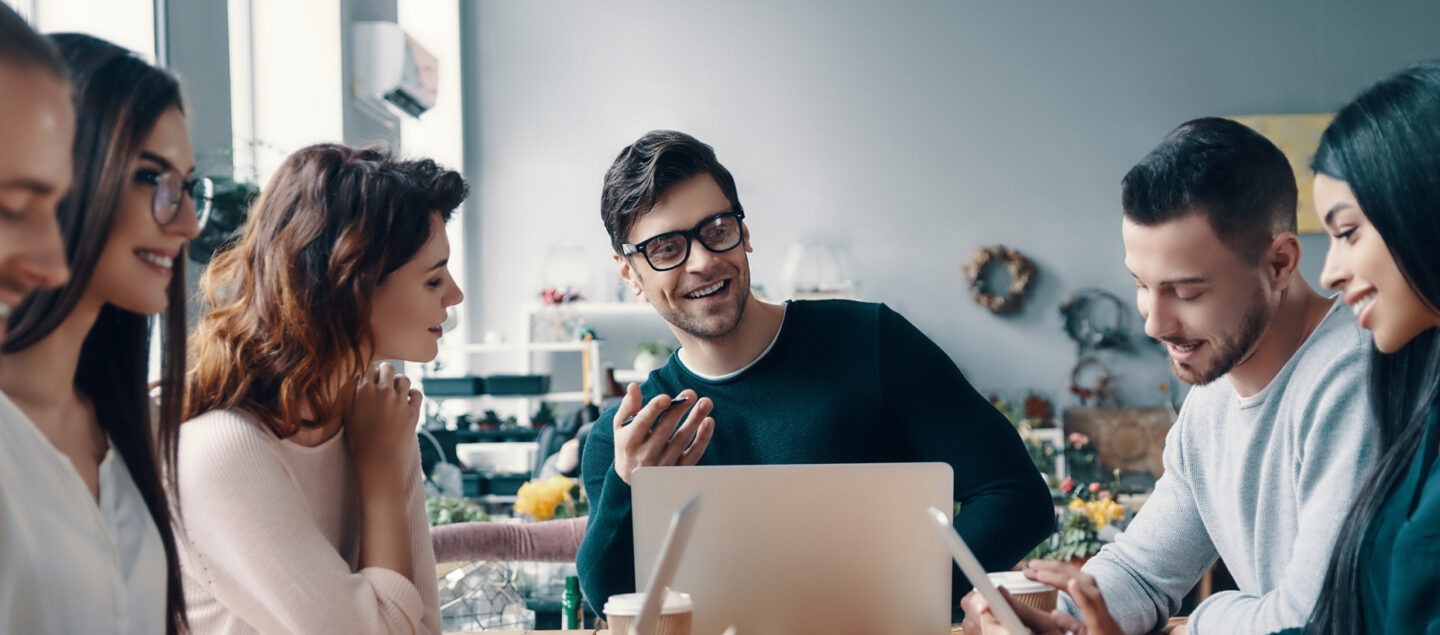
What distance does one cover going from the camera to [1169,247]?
61.7 inches

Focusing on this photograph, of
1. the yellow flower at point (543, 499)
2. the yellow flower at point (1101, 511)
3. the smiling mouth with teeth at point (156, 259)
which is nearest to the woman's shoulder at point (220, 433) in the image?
the smiling mouth with teeth at point (156, 259)

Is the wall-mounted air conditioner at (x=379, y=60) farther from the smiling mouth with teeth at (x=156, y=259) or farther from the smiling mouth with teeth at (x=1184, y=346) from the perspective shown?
the smiling mouth with teeth at (x=156, y=259)

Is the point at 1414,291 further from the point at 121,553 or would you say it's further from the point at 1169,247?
the point at 121,553

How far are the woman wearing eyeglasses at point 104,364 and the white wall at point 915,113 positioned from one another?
5.90m

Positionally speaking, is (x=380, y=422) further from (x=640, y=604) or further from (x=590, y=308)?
(x=590, y=308)

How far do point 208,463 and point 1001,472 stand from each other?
1.09 metres

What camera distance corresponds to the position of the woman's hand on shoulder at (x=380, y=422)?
60.6 inches

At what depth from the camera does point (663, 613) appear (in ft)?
3.78

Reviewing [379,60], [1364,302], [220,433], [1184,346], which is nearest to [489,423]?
[379,60]

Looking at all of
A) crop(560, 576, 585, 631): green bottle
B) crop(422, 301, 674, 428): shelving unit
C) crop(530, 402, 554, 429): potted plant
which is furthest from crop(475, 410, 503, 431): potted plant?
crop(560, 576, 585, 631): green bottle

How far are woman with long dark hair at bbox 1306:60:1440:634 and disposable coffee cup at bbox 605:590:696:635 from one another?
0.66 meters

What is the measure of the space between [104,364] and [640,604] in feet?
1.85

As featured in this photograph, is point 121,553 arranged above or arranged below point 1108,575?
above

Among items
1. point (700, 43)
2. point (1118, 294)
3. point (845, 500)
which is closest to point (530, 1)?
point (700, 43)
